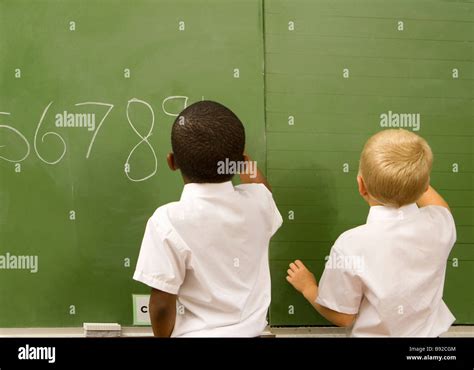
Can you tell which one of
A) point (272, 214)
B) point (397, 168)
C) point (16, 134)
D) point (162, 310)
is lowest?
point (162, 310)

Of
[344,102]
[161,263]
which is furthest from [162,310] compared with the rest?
[344,102]

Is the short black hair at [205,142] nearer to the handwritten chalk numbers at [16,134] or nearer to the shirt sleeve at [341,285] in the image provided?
the shirt sleeve at [341,285]

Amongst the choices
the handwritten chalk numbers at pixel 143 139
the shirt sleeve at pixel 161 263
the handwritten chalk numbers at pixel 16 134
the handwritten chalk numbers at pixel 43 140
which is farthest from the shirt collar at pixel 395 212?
A: the handwritten chalk numbers at pixel 16 134

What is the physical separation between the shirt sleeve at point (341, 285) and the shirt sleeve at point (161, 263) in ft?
1.41

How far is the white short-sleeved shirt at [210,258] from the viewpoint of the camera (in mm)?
2012

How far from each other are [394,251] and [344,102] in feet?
1.72

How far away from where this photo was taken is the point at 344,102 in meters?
2.38

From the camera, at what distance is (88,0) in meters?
2.33

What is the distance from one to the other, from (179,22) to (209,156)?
0.53 meters

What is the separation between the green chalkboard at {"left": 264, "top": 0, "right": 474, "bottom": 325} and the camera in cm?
236
